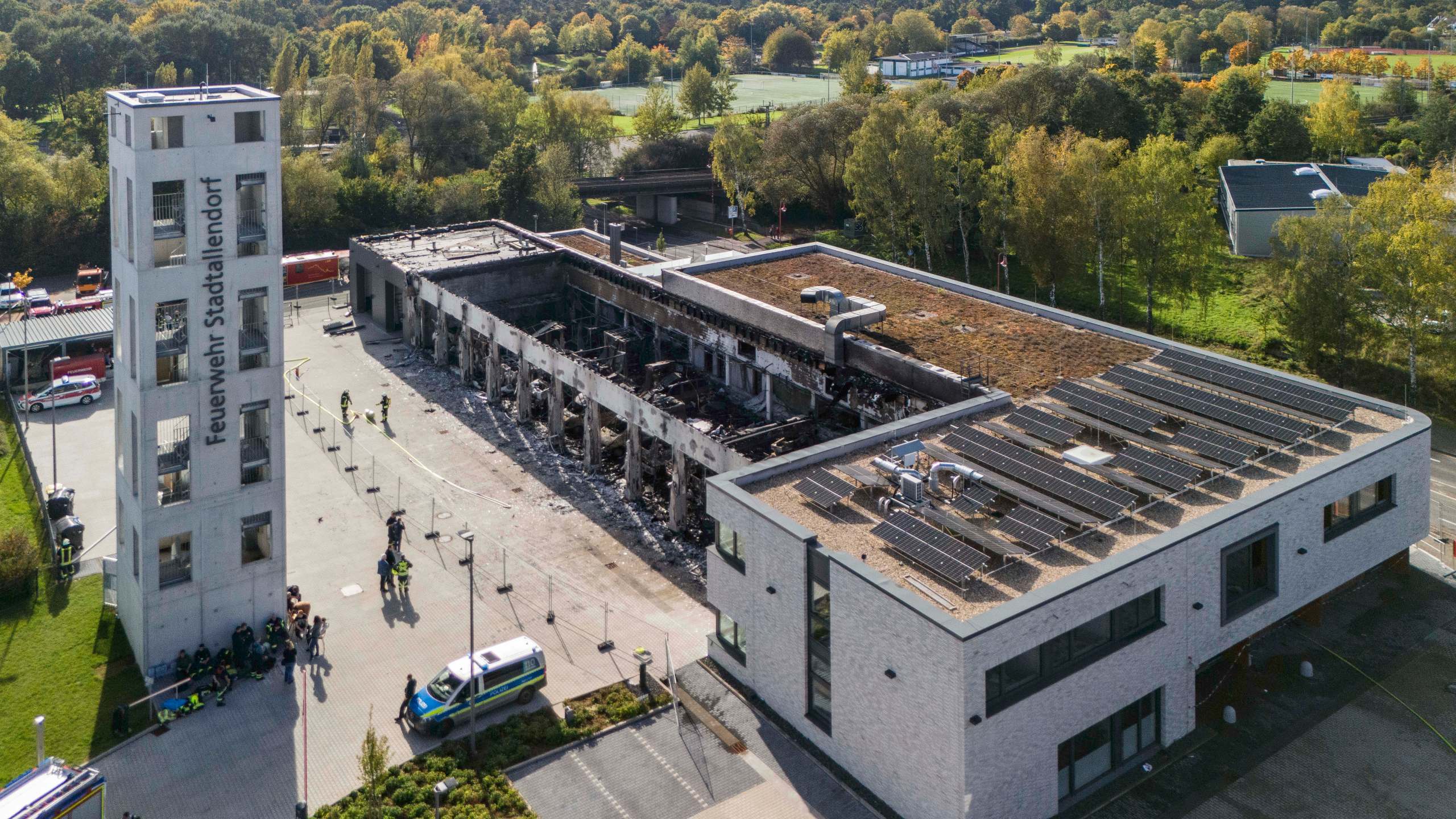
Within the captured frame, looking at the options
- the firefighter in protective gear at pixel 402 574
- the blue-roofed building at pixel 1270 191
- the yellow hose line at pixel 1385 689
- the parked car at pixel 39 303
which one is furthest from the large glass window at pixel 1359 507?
the parked car at pixel 39 303

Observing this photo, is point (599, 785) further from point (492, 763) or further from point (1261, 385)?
point (1261, 385)

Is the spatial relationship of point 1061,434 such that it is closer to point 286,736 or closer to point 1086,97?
point 286,736

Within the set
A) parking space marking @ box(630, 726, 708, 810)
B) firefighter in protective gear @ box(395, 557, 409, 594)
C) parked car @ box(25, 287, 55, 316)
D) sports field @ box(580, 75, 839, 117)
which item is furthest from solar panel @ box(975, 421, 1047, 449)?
sports field @ box(580, 75, 839, 117)

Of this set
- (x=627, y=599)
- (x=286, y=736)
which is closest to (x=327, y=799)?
(x=286, y=736)

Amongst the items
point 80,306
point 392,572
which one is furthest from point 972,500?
point 80,306

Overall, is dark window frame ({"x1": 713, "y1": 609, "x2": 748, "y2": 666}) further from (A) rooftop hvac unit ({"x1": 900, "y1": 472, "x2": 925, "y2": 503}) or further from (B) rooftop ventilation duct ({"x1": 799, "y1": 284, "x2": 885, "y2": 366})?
(B) rooftop ventilation duct ({"x1": 799, "y1": 284, "x2": 885, "y2": 366})

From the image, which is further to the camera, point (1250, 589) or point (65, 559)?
point (65, 559)
